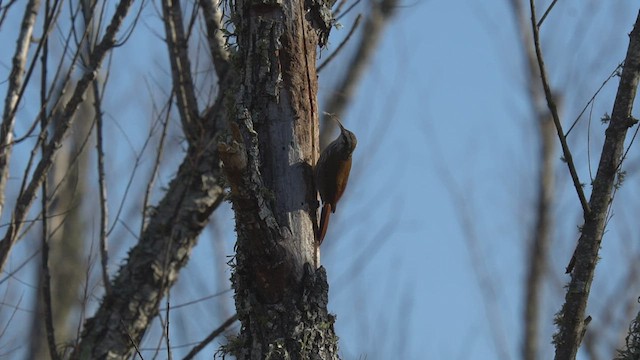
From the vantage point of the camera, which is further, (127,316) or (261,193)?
(127,316)

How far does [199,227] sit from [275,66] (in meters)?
1.76

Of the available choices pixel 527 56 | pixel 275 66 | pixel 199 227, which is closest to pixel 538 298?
pixel 527 56

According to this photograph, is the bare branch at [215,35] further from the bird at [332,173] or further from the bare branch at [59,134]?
the bird at [332,173]

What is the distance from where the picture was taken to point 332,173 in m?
3.17

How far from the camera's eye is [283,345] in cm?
267

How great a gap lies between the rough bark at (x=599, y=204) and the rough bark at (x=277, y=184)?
67cm

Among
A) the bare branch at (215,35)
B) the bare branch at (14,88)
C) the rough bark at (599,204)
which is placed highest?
Result: the bare branch at (215,35)

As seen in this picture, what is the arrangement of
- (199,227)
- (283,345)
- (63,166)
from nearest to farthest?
1. (283,345)
2. (199,227)
3. (63,166)

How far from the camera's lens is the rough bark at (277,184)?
8.77ft

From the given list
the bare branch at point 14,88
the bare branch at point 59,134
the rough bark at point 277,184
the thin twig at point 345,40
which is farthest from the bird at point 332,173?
the bare branch at point 14,88

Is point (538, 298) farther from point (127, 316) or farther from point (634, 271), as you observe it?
point (127, 316)

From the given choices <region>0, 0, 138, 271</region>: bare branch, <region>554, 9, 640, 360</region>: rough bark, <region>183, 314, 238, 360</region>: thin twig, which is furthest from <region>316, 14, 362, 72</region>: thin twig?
<region>554, 9, 640, 360</region>: rough bark

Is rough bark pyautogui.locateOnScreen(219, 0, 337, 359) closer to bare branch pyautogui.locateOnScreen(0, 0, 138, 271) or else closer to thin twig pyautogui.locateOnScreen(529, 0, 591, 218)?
thin twig pyautogui.locateOnScreen(529, 0, 591, 218)

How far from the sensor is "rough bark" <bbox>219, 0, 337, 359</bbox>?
2.67 meters
